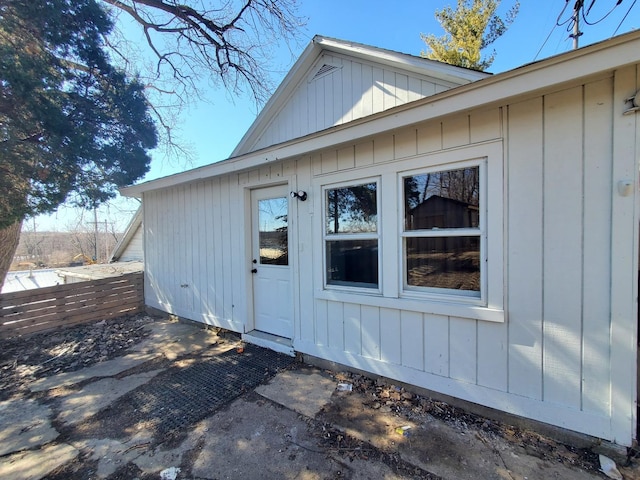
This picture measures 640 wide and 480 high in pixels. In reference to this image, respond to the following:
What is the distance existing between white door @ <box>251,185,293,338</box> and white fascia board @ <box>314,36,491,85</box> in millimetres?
1981

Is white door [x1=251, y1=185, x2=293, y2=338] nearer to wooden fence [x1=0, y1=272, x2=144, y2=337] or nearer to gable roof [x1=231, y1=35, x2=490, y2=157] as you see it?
gable roof [x1=231, y1=35, x2=490, y2=157]

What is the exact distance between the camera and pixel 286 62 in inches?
211

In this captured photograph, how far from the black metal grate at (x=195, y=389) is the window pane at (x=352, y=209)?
1821 millimetres

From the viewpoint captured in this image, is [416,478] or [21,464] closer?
[416,478]

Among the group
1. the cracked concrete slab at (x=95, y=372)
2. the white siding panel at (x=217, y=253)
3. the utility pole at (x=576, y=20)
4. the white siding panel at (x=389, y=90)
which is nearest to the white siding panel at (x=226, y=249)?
the white siding panel at (x=217, y=253)

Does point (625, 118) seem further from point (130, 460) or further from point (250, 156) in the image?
point (130, 460)

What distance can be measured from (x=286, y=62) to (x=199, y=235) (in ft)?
12.5

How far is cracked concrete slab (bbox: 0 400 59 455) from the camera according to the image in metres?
2.10

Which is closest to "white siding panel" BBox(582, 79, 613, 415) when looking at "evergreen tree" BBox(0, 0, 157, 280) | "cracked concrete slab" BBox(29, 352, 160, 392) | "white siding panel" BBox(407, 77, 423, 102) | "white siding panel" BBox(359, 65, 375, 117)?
"white siding panel" BBox(407, 77, 423, 102)

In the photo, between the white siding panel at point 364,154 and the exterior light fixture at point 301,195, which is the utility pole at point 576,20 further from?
the exterior light fixture at point 301,195

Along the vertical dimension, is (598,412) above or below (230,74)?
below

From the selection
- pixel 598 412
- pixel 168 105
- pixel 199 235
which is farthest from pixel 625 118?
pixel 168 105

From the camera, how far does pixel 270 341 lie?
12.1ft

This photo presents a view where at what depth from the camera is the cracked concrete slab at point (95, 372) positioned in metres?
3.01
